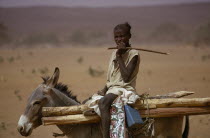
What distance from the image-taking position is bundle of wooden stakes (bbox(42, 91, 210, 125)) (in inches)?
215

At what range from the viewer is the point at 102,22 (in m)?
88.6

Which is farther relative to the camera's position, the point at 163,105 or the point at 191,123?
the point at 191,123

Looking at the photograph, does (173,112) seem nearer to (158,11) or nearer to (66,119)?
(66,119)

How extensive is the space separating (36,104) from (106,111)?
40.9 inches

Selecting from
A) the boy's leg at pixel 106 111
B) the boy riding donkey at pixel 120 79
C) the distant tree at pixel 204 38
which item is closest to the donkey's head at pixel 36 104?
the boy riding donkey at pixel 120 79

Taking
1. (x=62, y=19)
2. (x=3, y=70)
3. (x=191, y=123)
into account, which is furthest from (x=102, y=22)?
(x=191, y=123)

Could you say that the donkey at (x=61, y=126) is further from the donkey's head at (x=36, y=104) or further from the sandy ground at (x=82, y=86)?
the sandy ground at (x=82, y=86)

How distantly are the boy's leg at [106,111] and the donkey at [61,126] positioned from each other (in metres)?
0.36

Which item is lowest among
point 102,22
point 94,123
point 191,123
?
point 191,123

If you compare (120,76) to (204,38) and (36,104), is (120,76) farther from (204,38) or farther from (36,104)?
(204,38)

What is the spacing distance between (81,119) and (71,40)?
59805 mm

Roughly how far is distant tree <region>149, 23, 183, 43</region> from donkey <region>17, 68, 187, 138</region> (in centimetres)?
5708

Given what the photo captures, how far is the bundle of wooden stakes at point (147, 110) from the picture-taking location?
5473 millimetres

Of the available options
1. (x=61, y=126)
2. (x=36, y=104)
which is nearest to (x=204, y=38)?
(x=61, y=126)
